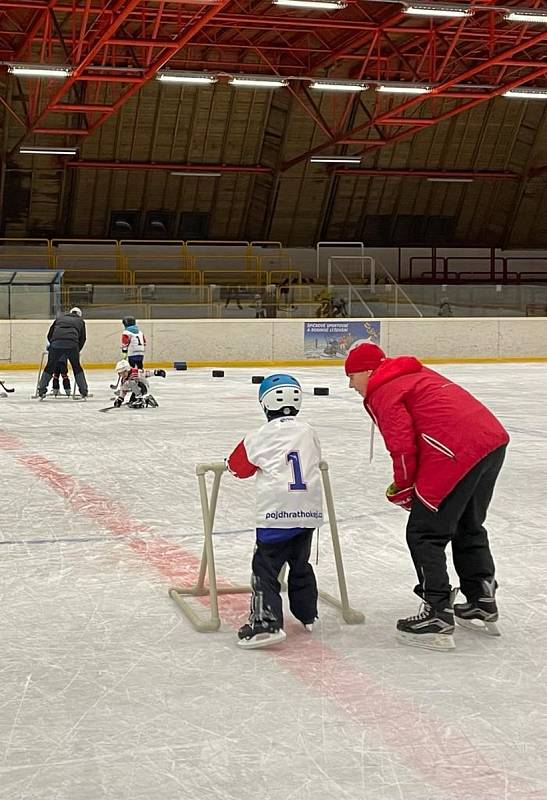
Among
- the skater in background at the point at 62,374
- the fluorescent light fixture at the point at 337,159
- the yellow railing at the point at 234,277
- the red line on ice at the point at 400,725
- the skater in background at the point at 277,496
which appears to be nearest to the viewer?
the red line on ice at the point at 400,725

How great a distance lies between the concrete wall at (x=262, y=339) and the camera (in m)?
22.4

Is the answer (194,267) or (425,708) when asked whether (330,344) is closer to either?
(194,267)

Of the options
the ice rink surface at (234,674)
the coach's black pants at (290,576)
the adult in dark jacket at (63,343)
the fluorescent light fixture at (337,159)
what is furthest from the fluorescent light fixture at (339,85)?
the coach's black pants at (290,576)

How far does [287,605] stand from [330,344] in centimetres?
1940

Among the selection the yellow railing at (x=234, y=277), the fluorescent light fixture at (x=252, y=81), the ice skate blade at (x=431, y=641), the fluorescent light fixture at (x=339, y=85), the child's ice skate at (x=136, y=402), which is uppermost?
the fluorescent light fixture at (x=339, y=85)

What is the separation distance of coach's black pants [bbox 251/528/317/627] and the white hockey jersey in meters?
0.10

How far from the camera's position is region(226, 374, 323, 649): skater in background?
4.46 meters

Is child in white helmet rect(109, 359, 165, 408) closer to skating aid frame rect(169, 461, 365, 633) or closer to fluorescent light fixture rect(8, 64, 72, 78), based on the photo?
fluorescent light fixture rect(8, 64, 72, 78)

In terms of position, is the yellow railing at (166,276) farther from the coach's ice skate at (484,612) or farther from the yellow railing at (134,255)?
the coach's ice skate at (484,612)

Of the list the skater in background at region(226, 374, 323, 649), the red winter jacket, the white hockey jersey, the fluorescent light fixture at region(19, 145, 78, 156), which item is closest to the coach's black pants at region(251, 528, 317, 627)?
the skater in background at region(226, 374, 323, 649)

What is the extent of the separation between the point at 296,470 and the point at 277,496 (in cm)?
13

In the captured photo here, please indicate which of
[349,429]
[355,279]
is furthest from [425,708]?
[355,279]

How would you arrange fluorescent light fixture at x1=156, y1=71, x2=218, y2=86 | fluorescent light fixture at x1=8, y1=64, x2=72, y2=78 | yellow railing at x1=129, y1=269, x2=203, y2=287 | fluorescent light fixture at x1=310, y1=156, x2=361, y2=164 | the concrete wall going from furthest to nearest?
yellow railing at x1=129, y1=269, x2=203, y2=287, fluorescent light fixture at x1=310, y1=156, x2=361, y2=164, fluorescent light fixture at x1=156, y1=71, x2=218, y2=86, the concrete wall, fluorescent light fixture at x1=8, y1=64, x2=72, y2=78

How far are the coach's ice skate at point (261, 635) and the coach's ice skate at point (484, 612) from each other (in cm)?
82
